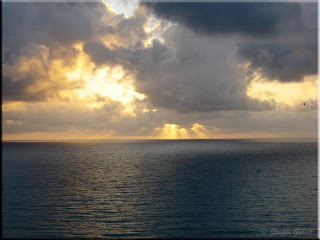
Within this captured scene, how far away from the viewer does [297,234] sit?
40.3 m

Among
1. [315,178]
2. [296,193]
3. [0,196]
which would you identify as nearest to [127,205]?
[0,196]

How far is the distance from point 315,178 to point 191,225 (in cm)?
6167

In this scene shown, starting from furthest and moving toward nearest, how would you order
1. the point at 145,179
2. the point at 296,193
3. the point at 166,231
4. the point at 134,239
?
1. the point at 145,179
2. the point at 296,193
3. the point at 166,231
4. the point at 134,239

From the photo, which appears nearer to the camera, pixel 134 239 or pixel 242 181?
pixel 134 239

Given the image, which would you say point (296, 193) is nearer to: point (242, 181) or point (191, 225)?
point (242, 181)

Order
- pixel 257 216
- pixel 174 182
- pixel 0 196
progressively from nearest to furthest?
1. pixel 257 216
2. pixel 0 196
3. pixel 174 182

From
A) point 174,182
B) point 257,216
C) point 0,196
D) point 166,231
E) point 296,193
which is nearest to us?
point 166,231

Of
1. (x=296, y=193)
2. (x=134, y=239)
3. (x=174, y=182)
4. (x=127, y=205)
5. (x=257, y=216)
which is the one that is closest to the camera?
(x=134, y=239)

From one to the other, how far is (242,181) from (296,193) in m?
18.6

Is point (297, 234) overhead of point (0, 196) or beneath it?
beneath

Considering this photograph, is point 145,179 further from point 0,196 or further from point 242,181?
point 0,196

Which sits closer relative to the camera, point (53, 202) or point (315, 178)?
point (53, 202)

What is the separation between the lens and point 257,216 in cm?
4750

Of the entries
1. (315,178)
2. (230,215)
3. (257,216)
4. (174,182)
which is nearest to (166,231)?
(230,215)
